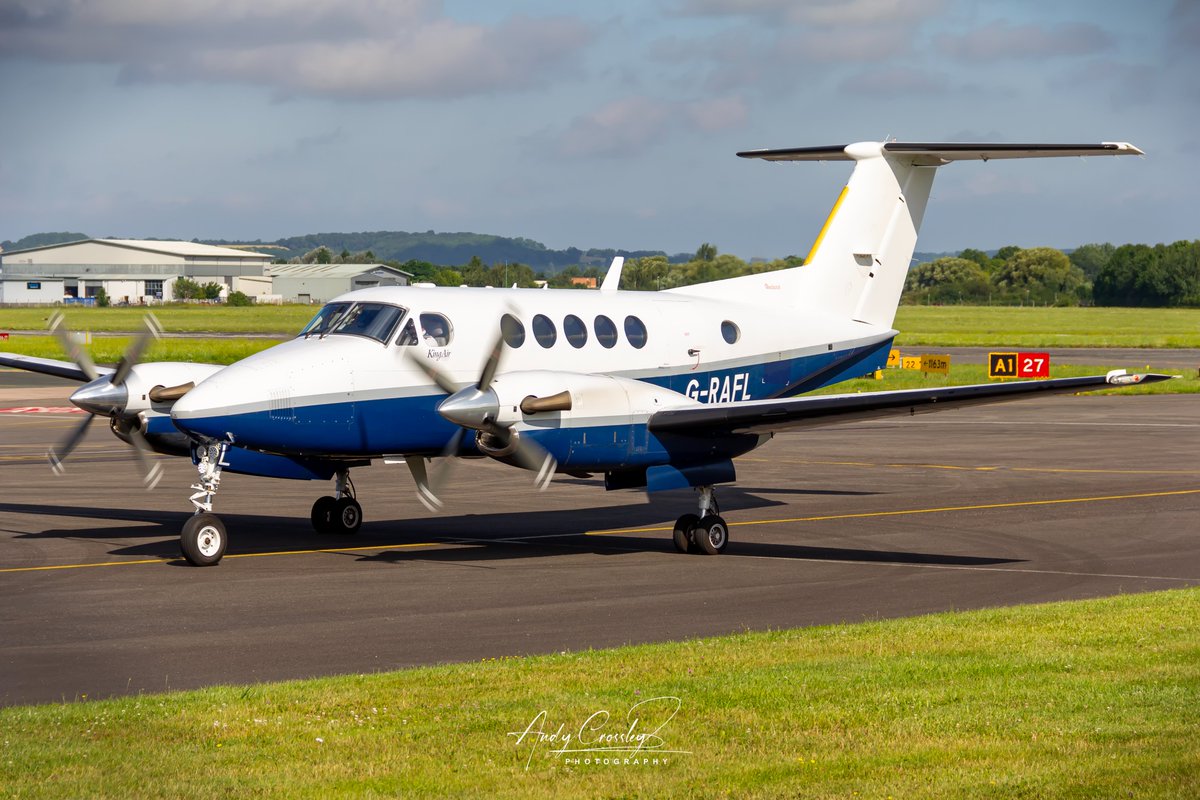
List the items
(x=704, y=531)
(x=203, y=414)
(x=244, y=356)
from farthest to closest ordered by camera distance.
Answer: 1. (x=244, y=356)
2. (x=704, y=531)
3. (x=203, y=414)

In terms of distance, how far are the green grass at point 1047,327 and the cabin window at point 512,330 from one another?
6979 centimetres

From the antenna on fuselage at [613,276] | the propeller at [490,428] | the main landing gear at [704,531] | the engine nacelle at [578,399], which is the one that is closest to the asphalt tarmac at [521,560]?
the main landing gear at [704,531]

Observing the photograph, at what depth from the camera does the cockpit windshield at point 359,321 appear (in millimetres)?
17094

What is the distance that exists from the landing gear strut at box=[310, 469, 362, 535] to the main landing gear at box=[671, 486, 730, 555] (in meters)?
4.61

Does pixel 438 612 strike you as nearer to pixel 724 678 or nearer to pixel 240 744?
pixel 724 678

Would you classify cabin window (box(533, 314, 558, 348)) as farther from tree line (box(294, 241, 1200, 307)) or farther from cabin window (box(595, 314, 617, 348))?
tree line (box(294, 241, 1200, 307))

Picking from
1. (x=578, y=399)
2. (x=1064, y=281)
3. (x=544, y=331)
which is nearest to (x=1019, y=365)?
(x=544, y=331)

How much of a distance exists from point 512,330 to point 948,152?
8.24m

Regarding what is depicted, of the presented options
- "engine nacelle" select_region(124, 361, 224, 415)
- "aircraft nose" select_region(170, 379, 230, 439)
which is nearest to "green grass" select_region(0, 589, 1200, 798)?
"aircraft nose" select_region(170, 379, 230, 439)

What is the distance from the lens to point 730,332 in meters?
20.6

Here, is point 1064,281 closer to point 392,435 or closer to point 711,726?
point 392,435

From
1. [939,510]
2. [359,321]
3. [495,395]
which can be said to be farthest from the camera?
[939,510]

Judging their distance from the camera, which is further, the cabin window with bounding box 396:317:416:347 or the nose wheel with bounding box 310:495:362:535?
the nose wheel with bounding box 310:495:362:535

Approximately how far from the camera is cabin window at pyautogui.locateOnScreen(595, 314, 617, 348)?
18850mm
